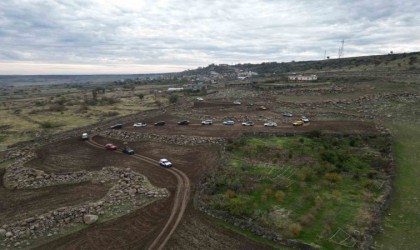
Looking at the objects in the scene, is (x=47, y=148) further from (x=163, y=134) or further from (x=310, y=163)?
(x=310, y=163)

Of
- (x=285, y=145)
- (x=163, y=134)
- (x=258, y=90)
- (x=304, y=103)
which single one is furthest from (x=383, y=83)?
(x=163, y=134)

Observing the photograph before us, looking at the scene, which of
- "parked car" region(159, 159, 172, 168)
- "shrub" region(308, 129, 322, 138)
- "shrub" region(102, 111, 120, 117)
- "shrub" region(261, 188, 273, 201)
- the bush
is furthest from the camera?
"shrub" region(102, 111, 120, 117)

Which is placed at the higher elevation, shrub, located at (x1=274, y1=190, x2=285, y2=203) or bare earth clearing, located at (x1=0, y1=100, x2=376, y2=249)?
shrub, located at (x1=274, y1=190, x2=285, y2=203)

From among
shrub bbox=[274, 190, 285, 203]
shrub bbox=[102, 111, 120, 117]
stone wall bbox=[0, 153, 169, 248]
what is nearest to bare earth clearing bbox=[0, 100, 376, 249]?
stone wall bbox=[0, 153, 169, 248]

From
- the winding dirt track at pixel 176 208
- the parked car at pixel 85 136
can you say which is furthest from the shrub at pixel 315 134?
the parked car at pixel 85 136

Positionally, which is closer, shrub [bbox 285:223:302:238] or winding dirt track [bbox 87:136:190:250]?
shrub [bbox 285:223:302:238]

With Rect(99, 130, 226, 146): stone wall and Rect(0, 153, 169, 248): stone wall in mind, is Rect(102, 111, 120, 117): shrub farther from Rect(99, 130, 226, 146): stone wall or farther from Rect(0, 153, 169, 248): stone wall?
Rect(0, 153, 169, 248): stone wall

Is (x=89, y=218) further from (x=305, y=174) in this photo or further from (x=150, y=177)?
(x=305, y=174)
